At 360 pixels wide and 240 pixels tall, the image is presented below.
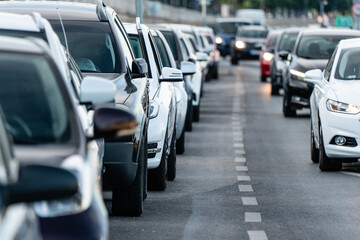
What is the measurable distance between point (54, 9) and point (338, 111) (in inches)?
167

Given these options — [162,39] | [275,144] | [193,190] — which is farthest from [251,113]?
[193,190]

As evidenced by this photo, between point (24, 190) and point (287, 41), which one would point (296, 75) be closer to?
point (287, 41)

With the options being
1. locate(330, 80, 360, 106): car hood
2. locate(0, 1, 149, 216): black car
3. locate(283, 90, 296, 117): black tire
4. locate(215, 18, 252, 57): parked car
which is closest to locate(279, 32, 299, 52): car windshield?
locate(283, 90, 296, 117): black tire

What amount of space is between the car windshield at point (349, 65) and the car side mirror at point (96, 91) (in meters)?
8.96

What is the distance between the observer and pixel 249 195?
12883 mm

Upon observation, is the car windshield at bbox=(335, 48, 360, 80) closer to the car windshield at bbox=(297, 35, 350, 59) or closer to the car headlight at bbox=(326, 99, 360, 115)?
the car headlight at bbox=(326, 99, 360, 115)

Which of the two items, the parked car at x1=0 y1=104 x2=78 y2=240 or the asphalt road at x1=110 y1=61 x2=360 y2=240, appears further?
the asphalt road at x1=110 y1=61 x2=360 y2=240

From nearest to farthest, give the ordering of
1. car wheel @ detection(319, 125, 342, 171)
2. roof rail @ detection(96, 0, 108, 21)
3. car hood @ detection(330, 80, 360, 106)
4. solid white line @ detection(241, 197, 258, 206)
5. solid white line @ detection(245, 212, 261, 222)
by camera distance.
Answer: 1. solid white line @ detection(245, 212, 261, 222)
2. roof rail @ detection(96, 0, 108, 21)
3. solid white line @ detection(241, 197, 258, 206)
4. car hood @ detection(330, 80, 360, 106)
5. car wheel @ detection(319, 125, 342, 171)

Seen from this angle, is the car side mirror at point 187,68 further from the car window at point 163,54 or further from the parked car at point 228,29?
the parked car at point 228,29

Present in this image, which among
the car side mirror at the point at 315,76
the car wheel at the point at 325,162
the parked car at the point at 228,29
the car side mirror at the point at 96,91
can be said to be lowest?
the parked car at the point at 228,29

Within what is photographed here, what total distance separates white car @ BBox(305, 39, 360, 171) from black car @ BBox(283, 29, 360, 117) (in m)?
8.54

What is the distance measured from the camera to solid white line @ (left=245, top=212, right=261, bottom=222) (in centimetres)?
1096

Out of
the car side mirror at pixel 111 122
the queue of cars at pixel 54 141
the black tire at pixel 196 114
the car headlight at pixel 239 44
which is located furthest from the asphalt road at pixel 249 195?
the car headlight at pixel 239 44

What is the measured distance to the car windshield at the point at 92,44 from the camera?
11508 mm
